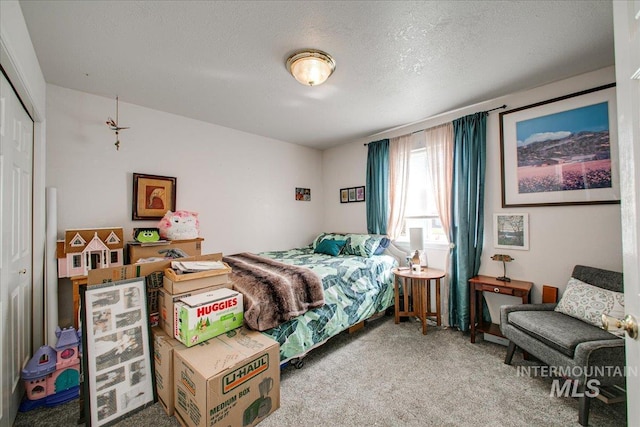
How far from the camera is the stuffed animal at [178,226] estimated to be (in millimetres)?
2604

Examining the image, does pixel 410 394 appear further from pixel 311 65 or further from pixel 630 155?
pixel 311 65

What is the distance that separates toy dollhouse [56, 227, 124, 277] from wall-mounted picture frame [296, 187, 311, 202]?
2.59 metres

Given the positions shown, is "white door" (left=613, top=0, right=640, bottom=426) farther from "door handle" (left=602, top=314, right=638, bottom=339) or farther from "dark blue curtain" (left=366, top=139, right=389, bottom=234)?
"dark blue curtain" (left=366, top=139, right=389, bottom=234)

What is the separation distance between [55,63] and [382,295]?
3856mm

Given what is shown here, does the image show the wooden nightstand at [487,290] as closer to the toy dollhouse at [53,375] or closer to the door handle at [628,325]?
the door handle at [628,325]

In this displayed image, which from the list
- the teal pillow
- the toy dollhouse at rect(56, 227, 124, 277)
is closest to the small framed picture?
the teal pillow

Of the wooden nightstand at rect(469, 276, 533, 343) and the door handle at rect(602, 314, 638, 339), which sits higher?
the door handle at rect(602, 314, 638, 339)

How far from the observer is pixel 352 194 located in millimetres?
4184

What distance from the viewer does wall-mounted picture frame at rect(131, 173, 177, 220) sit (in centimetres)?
272

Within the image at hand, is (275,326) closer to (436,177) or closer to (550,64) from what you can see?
(436,177)

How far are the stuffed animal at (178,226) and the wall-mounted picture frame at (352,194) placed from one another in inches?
95.7

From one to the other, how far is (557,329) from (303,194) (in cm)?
352

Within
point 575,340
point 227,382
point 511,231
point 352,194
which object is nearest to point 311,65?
point 227,382

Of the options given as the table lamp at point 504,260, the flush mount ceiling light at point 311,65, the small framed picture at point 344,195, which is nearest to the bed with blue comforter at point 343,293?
the small framed picture at point 344,195
